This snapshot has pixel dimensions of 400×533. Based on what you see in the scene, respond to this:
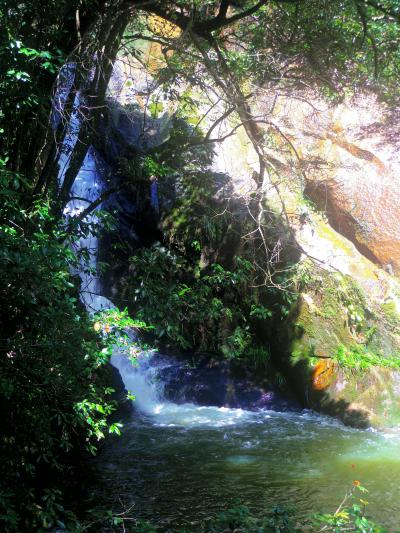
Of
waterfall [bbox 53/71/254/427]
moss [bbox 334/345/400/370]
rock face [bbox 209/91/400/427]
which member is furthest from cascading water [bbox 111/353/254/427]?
moss [bbox 334/345/400/370]

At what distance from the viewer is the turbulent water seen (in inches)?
195

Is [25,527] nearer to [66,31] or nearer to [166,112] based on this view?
[66,31]

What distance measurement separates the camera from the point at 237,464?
5.99m

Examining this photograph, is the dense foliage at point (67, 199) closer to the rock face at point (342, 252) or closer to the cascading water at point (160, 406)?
the rock face at point (342, 252)

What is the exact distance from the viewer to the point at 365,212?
10.9 meters

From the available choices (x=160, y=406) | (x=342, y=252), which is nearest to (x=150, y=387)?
(x=160, y=406)

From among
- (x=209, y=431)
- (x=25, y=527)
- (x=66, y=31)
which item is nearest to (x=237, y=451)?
(x=209, y=431)

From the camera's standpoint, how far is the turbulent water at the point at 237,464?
4.95 meters

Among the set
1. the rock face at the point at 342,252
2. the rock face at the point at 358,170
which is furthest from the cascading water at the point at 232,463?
the rock face at the point at 358,170

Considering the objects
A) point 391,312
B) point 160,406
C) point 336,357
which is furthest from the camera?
point 391,312

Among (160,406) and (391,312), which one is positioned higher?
(391,312)

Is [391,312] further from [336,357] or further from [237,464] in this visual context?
[237,464]

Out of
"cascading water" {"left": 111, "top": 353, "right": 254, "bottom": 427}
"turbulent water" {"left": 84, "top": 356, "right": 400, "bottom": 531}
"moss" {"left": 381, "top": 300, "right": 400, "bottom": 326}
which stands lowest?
"turbulent water" {"left": 84, "top": 356, "right": 400, "bottom": 531}

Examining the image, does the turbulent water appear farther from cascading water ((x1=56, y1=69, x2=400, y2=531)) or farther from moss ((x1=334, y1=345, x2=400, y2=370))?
moss ((x1=334, y1=345, x2=400, y2=370))
